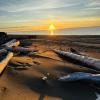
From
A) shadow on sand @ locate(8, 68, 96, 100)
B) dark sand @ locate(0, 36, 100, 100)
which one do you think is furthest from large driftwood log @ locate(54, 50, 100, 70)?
shadow on sand @ locate(8, 68, 96, 100)

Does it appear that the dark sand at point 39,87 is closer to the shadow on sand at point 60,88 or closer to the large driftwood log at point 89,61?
the shadow on sand at point 60,88

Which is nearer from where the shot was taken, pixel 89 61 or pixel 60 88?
pixel 60 88

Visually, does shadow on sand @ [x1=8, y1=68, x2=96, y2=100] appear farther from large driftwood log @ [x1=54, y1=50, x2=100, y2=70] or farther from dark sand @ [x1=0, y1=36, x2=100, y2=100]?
large driftwood log @ [x1=54, y1=50, x2=100, y2=70]

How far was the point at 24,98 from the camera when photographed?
5453mm

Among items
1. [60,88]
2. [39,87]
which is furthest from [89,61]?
[39,87]

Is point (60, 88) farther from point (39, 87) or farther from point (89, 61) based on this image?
point (89, 61)

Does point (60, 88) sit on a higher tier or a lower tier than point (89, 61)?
lower

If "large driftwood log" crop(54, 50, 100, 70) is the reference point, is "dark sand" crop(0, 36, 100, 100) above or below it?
below

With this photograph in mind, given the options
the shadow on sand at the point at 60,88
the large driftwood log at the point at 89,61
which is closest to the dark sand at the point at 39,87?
the shadow on sand at the point at 60,88

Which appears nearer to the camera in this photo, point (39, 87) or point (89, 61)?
point (39, 87)

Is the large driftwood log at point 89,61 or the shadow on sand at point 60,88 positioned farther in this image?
the large driftwood log at point 89,61

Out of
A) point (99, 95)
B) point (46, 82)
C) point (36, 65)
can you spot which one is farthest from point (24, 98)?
point (36, 65)

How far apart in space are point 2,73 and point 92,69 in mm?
3059

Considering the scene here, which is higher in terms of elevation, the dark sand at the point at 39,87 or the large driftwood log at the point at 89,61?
the large driftwood log at the point at 89,61
